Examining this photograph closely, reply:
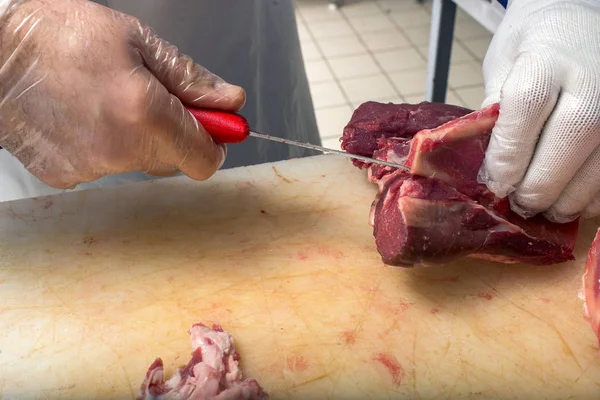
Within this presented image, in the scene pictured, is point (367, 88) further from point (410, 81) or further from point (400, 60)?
point (400, 60)

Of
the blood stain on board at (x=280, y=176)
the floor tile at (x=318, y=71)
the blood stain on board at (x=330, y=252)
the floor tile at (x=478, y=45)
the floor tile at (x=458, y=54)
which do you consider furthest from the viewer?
the floor tile at (x=478, y=45)

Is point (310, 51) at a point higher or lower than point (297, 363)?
lower

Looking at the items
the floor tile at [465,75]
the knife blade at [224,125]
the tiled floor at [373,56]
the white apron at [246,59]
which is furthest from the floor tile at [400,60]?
the knife blade at [224,125]

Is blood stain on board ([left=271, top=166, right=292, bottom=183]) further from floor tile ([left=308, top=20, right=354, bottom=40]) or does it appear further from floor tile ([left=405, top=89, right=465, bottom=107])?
floor tile ([left=308, top=20, right=354, bottom=40])

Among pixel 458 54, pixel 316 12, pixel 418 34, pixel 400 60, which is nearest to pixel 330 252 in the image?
pixel 400 60

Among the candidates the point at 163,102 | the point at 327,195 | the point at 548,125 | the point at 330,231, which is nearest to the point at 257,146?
the point at 327,195

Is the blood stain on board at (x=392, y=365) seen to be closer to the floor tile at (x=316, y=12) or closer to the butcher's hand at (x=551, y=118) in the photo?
the butcher's hand at (x=551, y=118)
